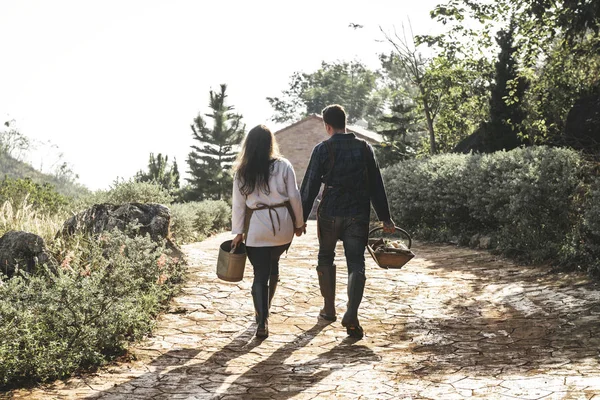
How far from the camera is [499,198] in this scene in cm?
1352

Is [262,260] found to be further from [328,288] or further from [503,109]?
[503,109]

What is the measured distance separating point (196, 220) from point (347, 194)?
523 inches

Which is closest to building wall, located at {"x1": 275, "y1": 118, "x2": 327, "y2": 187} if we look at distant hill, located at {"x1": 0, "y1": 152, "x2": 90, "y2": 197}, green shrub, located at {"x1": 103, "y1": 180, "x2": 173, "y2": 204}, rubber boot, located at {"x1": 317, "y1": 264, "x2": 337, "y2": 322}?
green shrub, located at {"x1": 103, "y1": 180, "x2": 173, "y2": 204}

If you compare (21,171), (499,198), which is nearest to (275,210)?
(499,198)

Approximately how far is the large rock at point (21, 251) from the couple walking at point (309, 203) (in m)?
3.38

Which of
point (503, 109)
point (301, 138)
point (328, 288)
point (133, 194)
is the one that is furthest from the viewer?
point (301, 138)

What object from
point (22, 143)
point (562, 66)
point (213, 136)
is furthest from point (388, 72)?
point (562, 66)

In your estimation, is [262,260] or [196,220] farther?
[196,220]

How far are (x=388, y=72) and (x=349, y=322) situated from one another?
74869mm

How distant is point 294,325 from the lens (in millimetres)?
7465

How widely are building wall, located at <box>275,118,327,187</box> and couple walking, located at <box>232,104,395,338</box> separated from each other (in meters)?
34.9

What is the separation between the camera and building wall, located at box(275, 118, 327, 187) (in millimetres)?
41688

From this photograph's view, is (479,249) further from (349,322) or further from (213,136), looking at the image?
(213,136)

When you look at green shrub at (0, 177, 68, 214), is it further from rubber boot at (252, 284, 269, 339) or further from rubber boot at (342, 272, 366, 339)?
rubber boot at (342, 272, 366, 339)
